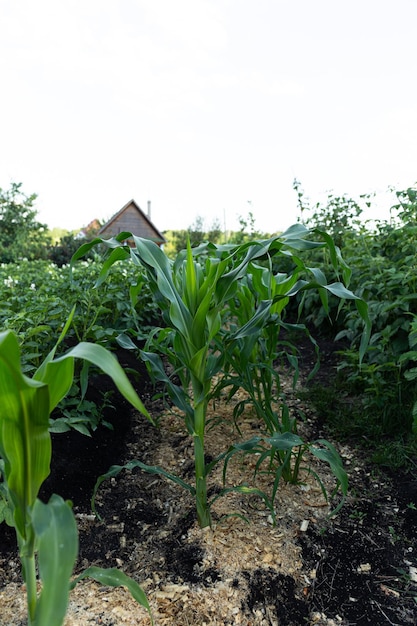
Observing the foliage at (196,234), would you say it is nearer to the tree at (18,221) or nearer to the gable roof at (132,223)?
the gable roof at (132,223)

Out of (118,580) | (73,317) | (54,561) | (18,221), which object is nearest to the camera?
(54,561)

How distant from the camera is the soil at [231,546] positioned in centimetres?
140

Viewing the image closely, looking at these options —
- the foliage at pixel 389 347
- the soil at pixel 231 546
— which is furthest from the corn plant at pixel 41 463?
the foliage at pixel 389 347

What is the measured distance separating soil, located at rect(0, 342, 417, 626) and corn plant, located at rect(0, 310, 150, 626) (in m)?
0.45

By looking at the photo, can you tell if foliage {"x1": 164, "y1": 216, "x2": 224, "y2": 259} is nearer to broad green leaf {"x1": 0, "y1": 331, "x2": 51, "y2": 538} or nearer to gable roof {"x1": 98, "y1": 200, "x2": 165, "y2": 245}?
gable roof {"x1": 98, "y1": 200, "x2": 165, "y2": 245}

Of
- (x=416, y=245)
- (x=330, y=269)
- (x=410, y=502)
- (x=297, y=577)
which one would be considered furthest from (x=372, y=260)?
(x=297, y=577)

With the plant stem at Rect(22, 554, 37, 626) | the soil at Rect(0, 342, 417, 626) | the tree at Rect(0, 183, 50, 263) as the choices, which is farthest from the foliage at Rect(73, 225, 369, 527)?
the tree at Rect(0, 183, 50, 263)

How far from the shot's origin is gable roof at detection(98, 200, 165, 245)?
15.2 meters

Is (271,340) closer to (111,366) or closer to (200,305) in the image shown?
(200,305)

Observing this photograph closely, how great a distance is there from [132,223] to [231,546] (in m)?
14.9

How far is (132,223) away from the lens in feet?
51.5

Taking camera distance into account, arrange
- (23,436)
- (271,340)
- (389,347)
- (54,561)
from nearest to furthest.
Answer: (54,561)
(23,436)
(271,340)
(389,347)

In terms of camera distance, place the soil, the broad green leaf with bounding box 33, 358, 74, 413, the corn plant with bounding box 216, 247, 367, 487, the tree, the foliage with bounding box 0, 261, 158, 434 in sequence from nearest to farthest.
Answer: the broad green leaf with bounding box 33, 358, 74, 413, the soil, the corn plant with bounding box 216, 247, 367, 487, the foliage with bounding box 0, 261, 158, 434, the tree

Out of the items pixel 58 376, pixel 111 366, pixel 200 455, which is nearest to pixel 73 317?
pixel 200 455
